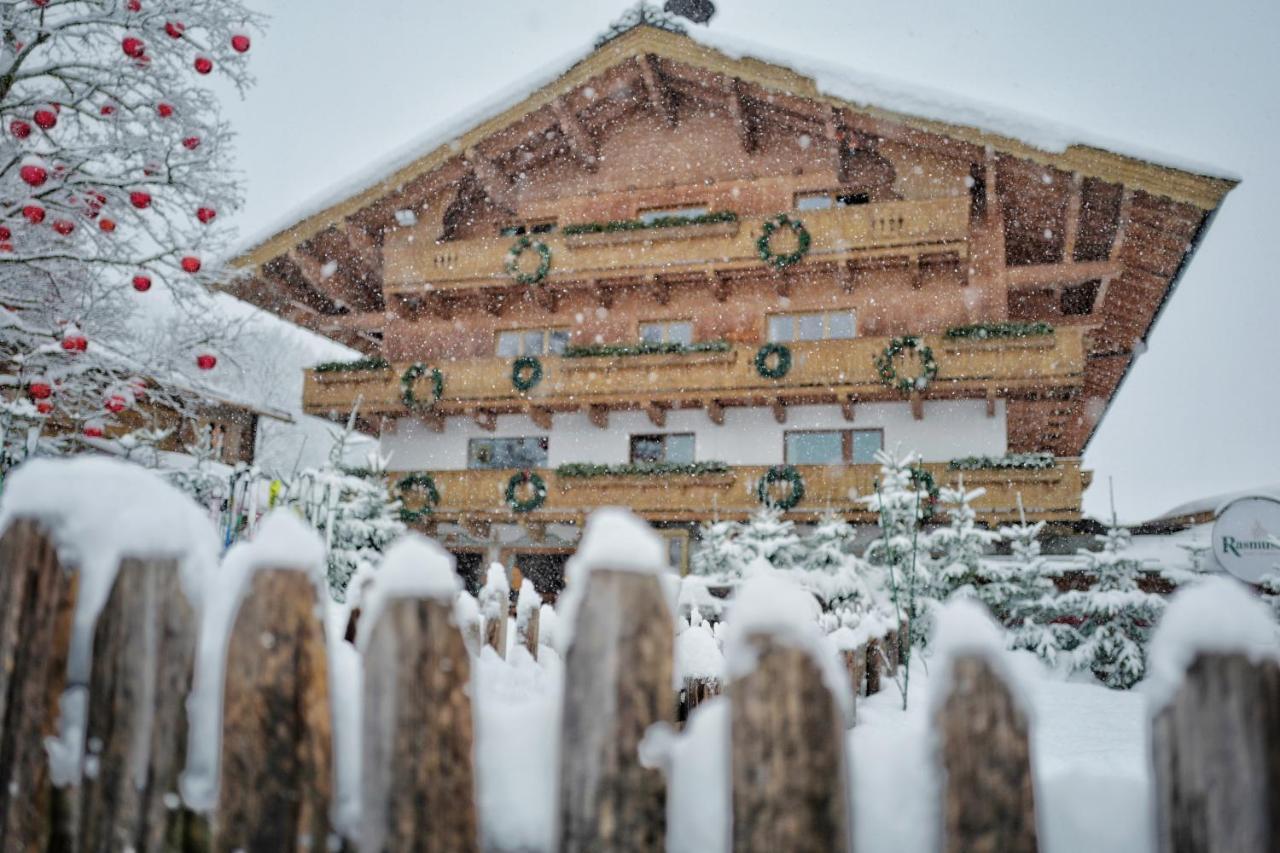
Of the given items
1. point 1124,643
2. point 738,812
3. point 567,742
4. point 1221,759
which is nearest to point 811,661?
point 738,812

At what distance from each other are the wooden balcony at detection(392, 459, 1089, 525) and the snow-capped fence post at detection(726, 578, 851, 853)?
14910mm

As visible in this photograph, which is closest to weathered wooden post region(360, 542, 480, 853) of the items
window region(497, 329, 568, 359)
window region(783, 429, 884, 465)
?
window region(783, 429, 884, 465)

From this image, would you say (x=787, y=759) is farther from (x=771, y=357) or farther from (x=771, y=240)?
(x=771, y=240)

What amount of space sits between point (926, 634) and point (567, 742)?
11.8 metres

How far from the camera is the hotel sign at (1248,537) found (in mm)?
11438

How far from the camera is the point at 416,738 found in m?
1.21

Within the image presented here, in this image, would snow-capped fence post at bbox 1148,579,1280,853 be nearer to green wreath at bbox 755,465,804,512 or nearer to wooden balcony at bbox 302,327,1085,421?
green wreath at bbox 755,465,804,512

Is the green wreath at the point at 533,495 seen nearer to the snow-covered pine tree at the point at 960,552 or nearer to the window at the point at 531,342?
the window at the point at 531,342

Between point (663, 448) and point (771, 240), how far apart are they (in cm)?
526

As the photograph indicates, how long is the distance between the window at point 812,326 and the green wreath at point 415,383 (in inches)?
305

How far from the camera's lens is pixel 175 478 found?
10.5m

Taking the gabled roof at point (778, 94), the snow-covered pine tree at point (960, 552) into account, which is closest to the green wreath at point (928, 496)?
the snow-covered pine tree at point (960, 552)

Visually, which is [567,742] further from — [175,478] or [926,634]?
[926,634]

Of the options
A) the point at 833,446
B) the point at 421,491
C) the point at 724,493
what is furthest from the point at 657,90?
the point at 421,491
